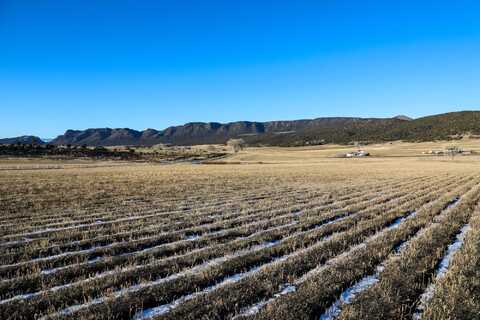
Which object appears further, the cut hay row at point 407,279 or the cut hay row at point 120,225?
the cut hay row at point 120,225

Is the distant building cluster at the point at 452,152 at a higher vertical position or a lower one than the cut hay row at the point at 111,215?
lower

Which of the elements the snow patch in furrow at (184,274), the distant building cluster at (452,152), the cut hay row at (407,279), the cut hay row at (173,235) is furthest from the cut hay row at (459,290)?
the distant building cluster at (452,152)

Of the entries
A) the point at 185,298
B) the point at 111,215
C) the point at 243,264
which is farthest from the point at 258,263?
the point at 111,215

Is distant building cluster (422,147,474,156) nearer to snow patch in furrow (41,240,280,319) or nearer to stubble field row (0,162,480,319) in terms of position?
stubble field row (0,162,480,319)

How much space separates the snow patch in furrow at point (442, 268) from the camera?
570cm

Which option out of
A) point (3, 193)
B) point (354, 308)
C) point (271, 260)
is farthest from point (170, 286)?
point (3, 193)

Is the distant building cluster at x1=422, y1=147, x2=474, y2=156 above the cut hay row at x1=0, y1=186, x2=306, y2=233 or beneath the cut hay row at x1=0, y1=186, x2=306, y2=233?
beneath

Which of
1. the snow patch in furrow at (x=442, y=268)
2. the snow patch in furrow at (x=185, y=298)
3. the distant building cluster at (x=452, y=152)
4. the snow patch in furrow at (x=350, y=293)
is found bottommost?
the distant building cluster at (x=452, y=152)

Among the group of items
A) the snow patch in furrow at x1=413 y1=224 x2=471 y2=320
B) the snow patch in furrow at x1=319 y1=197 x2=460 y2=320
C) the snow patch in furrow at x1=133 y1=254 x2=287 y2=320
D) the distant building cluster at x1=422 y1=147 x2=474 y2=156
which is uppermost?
the snow patch in furrow at x1=133 y1=254 x2=287 y2=320

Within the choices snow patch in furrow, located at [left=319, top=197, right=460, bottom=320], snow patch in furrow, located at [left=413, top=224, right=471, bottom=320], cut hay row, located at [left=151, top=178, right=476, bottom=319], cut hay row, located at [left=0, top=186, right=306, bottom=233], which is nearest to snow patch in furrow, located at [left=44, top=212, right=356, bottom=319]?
cut hay row, located at [left=151, top=178, right=476, bottom=319]

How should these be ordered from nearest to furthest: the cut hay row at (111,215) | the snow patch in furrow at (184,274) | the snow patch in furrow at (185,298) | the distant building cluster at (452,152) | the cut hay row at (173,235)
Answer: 1. the snow patch in furrow at (185,298)
2. the snow patch in furrow at (184,274)
3. the cut hay row at (173,235)
4. the cut hay row at (111,215)
5. the distant building cluster at (452,152)

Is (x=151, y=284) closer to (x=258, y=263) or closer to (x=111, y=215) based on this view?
(x=258, y=263)

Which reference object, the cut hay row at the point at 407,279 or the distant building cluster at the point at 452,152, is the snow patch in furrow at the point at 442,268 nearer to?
the cut hay row at the point at 407,279

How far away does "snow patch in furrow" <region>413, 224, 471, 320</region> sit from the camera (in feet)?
18.7
